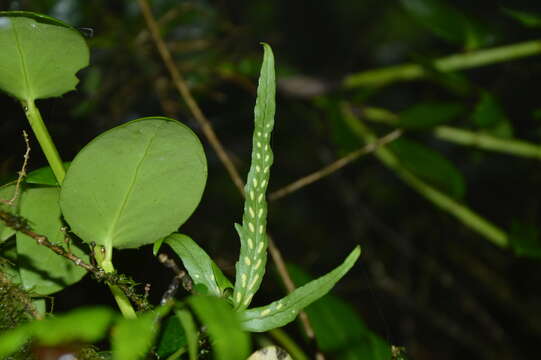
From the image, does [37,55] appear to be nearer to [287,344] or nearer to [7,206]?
[7,206]

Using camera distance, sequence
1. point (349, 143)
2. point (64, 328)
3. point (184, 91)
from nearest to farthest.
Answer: point (64, 328) < point (184, 91) < point (349, 143)

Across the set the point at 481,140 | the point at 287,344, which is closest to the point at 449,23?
the point at 481,140

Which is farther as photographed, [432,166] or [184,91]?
[432,166]

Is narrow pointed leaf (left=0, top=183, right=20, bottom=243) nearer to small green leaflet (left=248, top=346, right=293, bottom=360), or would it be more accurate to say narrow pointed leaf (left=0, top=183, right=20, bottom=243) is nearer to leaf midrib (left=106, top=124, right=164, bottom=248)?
leaf midrib (left=106, top=124, right=164, bottom=248)

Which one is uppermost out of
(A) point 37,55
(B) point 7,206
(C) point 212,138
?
(A) point 37,55

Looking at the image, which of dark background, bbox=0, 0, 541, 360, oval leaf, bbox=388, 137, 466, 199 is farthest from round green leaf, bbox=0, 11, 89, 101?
oval leaf, bbox=388, 137, 466, 199

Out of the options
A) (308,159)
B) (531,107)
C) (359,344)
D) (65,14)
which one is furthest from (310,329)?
(308,159)

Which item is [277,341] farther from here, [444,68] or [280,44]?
[280,44]

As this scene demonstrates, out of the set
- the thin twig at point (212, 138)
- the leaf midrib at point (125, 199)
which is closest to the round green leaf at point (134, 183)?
the leaf midrib at point (125, 199)

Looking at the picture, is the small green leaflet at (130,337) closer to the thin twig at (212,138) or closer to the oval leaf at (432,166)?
the thin twig at (212,138)
